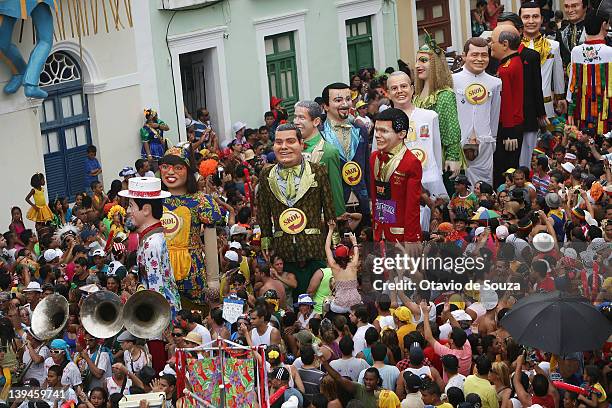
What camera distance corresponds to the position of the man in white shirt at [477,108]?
2030 centimetres

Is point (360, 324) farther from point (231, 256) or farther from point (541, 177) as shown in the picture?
point (541, 177)

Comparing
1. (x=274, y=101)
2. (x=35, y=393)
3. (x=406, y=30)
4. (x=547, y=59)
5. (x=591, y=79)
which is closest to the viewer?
(x=35, y=393)

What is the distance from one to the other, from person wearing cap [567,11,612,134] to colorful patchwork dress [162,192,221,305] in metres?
7.76

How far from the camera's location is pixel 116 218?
2050 cm

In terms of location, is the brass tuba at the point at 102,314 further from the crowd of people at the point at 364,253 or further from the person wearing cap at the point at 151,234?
the person wearing cap at the point at 151,234

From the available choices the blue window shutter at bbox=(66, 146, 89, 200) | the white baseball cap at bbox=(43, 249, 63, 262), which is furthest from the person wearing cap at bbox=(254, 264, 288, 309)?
the blue window shutter at bbox=(66, 146, 89, 200)

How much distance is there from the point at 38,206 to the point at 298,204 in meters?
6.92

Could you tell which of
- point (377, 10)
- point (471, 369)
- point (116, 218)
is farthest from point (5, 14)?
point (471, 369)

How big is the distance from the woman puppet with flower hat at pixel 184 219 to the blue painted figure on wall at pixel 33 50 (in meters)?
7.67

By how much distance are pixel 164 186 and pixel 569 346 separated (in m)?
4.78

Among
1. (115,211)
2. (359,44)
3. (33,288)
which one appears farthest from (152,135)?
(33,288)

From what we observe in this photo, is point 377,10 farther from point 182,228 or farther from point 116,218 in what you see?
point 182,228

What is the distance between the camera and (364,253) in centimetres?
1653

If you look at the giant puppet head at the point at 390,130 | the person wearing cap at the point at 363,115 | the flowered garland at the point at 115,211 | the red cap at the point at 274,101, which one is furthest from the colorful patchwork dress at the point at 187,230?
the red cap at the point at 274,101
